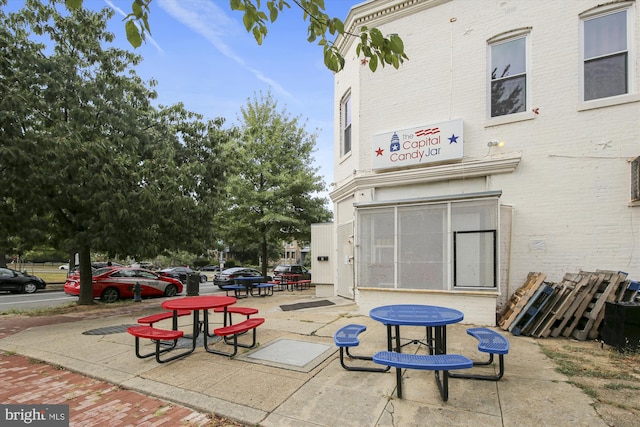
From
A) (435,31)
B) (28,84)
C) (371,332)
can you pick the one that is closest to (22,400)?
(371,332)

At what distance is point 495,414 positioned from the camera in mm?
3387

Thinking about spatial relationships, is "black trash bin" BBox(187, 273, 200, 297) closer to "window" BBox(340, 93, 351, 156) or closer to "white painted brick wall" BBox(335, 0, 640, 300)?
"window" BBox(340, 93, 351, 156)

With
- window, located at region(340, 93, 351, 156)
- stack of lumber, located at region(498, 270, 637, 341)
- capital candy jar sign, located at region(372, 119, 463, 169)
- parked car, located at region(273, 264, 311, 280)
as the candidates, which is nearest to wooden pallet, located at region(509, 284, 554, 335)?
stack of lumber, located at region(498, 270, 637, 341)

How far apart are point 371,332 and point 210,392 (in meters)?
3.47

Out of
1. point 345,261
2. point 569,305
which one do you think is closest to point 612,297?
point 569,305

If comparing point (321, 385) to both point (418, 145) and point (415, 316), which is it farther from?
point (418, 145)

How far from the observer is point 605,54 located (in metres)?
7.43

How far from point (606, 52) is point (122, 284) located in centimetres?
1760

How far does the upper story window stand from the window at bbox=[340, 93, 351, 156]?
6.20m

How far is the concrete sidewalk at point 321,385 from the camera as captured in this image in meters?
3.39

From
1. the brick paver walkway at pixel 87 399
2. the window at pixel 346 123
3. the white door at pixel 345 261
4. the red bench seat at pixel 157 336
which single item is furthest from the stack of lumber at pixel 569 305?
the window at pixel 346 123

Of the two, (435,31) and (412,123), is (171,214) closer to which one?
(412,123)

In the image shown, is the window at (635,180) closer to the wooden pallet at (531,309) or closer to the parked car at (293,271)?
the wooden pallet at (531,309)

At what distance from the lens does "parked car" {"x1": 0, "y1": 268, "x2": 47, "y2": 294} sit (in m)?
18.3
